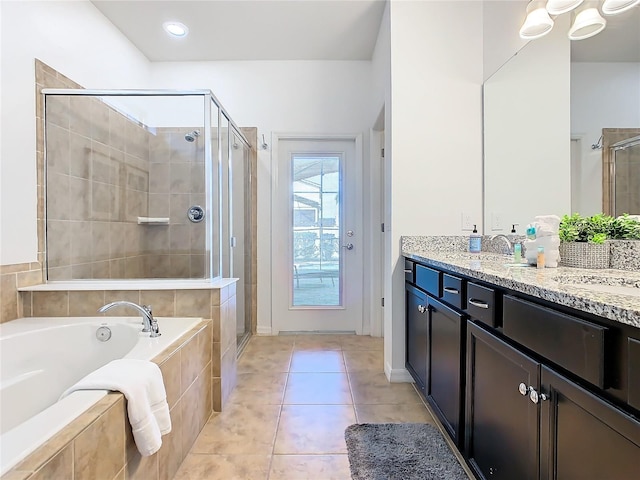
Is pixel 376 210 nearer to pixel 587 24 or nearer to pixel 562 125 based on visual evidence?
pixel 562 125

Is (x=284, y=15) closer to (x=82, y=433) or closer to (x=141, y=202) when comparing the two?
(x=141, y=202)

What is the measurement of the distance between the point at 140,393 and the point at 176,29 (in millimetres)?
2865

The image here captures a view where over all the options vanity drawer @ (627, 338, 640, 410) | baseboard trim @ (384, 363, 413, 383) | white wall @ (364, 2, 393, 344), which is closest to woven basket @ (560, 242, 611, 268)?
vanity drawer @ (627, 338, 640, 410)

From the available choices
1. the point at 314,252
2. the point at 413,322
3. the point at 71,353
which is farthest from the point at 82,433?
the point at 314,252

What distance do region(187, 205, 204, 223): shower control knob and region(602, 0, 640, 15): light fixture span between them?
2.41m

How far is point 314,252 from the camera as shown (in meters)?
3.44

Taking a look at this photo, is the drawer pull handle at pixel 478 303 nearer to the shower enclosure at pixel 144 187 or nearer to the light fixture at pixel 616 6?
the light fixture at pixel 616 6

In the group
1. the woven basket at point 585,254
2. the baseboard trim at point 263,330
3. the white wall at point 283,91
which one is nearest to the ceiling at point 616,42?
the woven basket at point 585,254

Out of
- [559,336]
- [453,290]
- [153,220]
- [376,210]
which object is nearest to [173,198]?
[153,220]

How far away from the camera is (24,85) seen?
1914mm

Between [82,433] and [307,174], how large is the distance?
9.29ft

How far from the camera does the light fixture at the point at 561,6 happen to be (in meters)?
1.59

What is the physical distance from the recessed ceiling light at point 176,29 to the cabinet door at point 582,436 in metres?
3.28

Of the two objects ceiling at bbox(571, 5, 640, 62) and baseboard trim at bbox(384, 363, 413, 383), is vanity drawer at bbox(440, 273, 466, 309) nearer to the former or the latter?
baseboard trim at bbox(384, 363, 413, 383)
